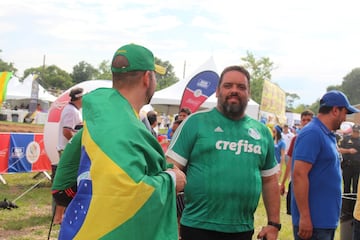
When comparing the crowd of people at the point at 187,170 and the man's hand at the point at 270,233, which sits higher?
the crowd of people at the point at 187,170

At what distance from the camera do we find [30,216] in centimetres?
Result: 762

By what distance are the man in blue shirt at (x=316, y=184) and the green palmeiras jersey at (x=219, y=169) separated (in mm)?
566

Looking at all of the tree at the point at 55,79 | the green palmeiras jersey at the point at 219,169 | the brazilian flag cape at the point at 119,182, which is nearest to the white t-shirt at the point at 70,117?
the green palmeiras jersey at the point at 219,169

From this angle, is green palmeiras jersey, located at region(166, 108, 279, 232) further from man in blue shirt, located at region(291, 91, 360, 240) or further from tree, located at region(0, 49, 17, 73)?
tree, located at region(0, 49, 17, 73)

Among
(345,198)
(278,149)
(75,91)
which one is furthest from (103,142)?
(278,149)

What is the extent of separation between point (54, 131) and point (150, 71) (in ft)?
26.3

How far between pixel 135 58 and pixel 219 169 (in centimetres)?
123

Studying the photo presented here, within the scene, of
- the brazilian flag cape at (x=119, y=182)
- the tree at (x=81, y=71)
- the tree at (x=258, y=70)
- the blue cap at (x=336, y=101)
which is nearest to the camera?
the brazilian flag cape at (x=119, y=182)

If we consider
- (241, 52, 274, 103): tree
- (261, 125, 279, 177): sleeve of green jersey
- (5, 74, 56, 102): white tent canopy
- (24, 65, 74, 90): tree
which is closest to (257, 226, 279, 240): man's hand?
(261, 125, 279, 177): sleeve of green jersey

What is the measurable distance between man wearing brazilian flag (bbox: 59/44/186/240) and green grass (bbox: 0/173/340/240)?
15.6 feet

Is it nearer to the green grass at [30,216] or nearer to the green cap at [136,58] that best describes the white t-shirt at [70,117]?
the green grass at [30,216]

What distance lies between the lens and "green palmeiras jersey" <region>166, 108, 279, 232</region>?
3176 mm

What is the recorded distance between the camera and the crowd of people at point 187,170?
1999 millimetres

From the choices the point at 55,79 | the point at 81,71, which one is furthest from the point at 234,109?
the point at 81,71
